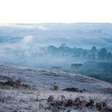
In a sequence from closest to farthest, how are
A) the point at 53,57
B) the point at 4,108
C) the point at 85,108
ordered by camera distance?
the point at 4,108 < the point at 85,108 < the point at 53,57

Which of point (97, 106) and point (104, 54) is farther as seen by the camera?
point (104, 54)

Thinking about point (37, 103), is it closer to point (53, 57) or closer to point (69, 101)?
point (69, 101)

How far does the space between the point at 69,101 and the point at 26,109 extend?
2771 mm

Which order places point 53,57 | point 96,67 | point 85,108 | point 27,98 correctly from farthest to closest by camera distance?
point 53,57, point 96,67, point 27,98, point 85,108

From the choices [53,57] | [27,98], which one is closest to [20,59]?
[53,57]

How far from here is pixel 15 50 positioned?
200 meters

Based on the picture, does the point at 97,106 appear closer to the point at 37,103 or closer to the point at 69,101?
the point at 69,101

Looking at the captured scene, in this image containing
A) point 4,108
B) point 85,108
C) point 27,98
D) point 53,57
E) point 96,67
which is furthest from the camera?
point 53,57

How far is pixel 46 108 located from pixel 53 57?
A: 17053cm

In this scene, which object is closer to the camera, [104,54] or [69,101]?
[69,101]

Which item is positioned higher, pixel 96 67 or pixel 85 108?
pixel 85 108

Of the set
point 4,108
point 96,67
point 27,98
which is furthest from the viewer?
point 96,67

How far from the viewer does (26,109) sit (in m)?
17.3

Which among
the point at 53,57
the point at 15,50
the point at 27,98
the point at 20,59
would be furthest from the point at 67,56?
the point at 27,98
